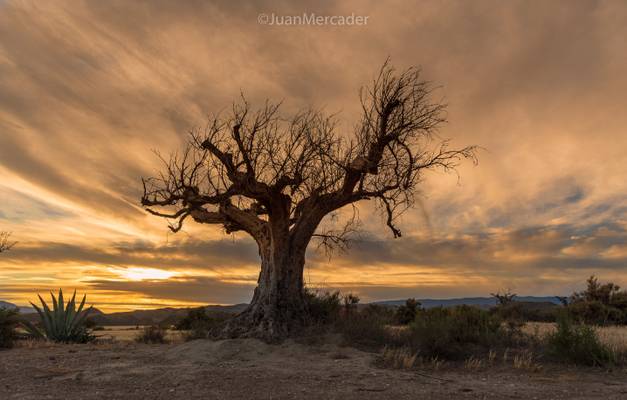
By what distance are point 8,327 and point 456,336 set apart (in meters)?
12.7

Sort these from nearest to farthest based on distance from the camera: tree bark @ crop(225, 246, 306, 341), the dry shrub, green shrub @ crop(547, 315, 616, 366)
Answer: the dry shrub < green shrub @ crop(547, 315, 616, 366) < tree bark @ crop(225, 246, 306, 341)

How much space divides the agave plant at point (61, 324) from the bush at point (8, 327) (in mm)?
798

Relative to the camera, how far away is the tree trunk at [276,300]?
1473cm

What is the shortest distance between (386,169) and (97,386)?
980cm

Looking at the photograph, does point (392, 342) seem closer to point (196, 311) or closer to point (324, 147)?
point (324, 147)

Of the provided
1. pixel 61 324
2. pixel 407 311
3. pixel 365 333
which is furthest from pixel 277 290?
pixel 407 311

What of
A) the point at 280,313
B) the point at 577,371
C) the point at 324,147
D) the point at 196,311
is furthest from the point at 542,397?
the point at 196,311


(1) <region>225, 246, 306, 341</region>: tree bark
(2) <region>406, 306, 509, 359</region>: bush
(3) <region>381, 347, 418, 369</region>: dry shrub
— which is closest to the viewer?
(3) <region>381, 347, 418, 369</region>: dry shrub

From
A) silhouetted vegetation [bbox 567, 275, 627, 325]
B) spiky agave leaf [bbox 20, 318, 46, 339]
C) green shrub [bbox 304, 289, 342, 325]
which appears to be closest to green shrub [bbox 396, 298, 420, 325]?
silhouetted vegetation [bbox 567, 275, 627, 325]

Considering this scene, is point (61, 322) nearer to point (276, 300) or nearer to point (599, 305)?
point (276, 300)

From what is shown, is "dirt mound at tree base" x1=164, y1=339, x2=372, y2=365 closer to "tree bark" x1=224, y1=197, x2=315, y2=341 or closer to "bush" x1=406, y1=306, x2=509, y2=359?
"tree bark" x1=224, y1=197, x2=315, y2=341

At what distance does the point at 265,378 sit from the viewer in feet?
31.2

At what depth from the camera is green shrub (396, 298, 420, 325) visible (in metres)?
30.1

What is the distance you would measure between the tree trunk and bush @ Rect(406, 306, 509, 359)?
3.37 metres
